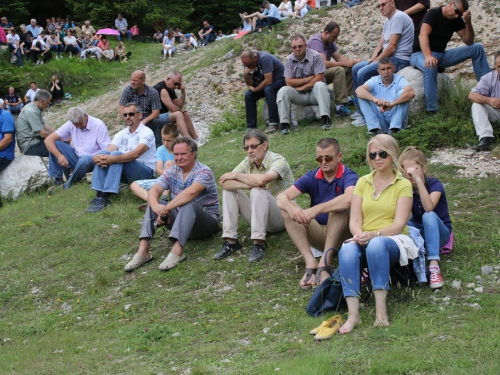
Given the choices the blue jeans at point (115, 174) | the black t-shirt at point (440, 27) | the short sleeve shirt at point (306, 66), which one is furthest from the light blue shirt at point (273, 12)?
the blue jeans at point (115, 174)

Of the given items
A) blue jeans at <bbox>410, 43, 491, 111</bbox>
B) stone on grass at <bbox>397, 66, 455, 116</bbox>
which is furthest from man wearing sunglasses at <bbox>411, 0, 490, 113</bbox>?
stone on grass at <bbox>397, 66, 455, 116</bbox>

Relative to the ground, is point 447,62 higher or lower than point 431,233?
higher

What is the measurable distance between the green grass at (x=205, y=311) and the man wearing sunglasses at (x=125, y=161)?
0.34 m

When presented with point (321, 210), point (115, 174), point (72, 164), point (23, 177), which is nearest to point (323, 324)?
point (321, 210)

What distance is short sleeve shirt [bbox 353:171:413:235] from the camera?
5.73 m

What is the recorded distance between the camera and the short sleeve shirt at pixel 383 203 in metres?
5.73

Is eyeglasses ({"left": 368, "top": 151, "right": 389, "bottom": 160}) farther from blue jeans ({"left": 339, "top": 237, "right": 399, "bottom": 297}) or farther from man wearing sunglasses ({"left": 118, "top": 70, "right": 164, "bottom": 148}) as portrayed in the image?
man wearing sunglasses ({"left": 118, "top": 70, "right": 164, "bottom": 148})

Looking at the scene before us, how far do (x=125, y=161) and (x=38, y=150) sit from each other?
295 cm

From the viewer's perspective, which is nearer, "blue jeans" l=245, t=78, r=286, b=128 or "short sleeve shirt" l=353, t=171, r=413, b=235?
"short sleeve shirt" l=353, t=171, r=413, b=235

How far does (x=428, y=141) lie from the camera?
9.73 metres

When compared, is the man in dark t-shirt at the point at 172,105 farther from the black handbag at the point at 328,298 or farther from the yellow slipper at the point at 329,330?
the yellow slipper at the point at 329,330

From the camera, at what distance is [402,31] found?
442 inches

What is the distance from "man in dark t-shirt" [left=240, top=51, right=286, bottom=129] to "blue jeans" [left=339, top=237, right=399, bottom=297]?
24.9 ft

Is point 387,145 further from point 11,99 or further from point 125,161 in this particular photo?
point 11,99
